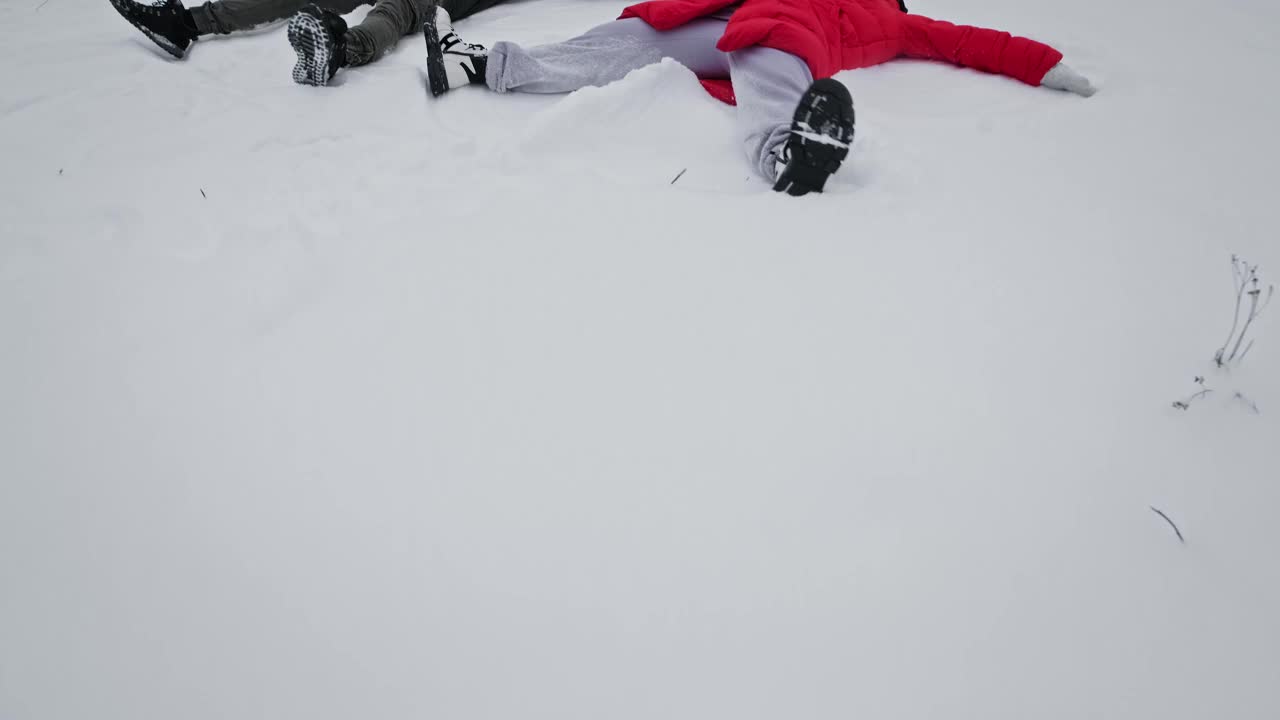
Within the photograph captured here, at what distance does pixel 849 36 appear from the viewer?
69.0 inches

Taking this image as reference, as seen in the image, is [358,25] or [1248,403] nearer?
[1248,403]

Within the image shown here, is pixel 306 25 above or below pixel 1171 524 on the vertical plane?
above

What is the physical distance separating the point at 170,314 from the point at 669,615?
92cm

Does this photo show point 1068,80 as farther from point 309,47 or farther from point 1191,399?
point 309,47

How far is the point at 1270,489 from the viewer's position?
2.23 feet

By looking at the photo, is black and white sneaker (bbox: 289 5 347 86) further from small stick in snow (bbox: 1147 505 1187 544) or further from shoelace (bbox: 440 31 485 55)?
small stick in snow (bbox: 1147 505 1187 544)

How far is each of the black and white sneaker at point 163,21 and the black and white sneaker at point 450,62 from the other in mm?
887

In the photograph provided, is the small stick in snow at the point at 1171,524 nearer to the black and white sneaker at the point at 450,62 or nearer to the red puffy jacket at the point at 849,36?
the red puffy jacket at the point at 849,36

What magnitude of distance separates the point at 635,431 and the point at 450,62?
1389 mm

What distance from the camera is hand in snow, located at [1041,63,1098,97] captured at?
1.64m

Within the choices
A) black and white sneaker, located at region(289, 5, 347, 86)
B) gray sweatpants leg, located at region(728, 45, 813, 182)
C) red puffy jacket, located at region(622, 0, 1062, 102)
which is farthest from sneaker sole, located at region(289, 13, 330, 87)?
gray sweatpants leg, located at region(728, 45, 813, 182)

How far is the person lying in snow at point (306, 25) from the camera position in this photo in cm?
168

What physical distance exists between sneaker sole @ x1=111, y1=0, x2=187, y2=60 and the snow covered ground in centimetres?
73

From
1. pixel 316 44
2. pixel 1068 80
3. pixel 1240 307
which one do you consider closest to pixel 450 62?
pixel 316 44
